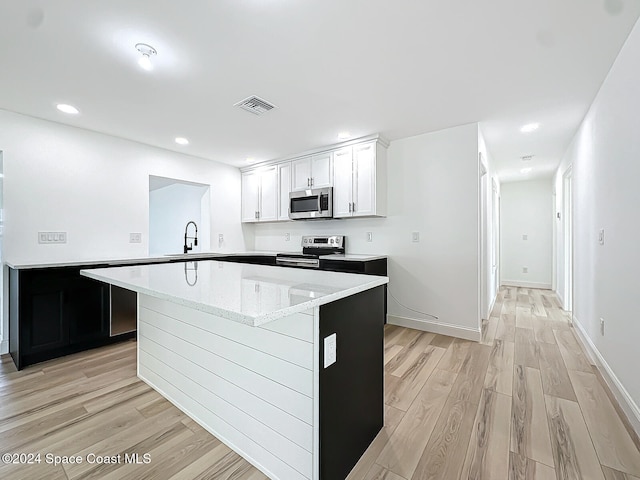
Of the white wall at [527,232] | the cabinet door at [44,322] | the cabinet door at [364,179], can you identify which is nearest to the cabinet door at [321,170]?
the cabinet door at [364,179]

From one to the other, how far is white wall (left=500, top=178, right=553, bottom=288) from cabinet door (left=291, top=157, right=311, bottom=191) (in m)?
4.96

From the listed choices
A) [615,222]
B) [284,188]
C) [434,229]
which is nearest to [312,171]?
[284,188]

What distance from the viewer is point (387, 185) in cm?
382

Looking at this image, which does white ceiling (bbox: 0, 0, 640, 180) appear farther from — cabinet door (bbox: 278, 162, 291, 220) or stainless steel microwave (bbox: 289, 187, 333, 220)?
cabinet door (bbox: 278, 162, 291, 220)

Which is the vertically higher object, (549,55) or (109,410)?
(549,55)

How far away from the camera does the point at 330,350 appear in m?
1.24

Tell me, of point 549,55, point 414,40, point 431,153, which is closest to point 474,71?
point 549,55

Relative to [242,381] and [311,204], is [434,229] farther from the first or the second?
[242,381]

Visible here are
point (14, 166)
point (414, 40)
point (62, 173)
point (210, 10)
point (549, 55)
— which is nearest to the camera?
point (210, 10)

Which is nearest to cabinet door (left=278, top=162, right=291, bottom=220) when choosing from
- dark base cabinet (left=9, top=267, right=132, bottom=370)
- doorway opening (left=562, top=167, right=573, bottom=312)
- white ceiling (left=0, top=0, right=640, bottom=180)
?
white ceiling (left=0, top=0, right=640, bottom=180)

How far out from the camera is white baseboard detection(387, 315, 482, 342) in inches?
125

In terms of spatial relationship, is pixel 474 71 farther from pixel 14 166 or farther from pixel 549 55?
pixel 14 166

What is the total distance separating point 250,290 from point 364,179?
8.89 feet

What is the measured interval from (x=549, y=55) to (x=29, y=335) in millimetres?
4701
